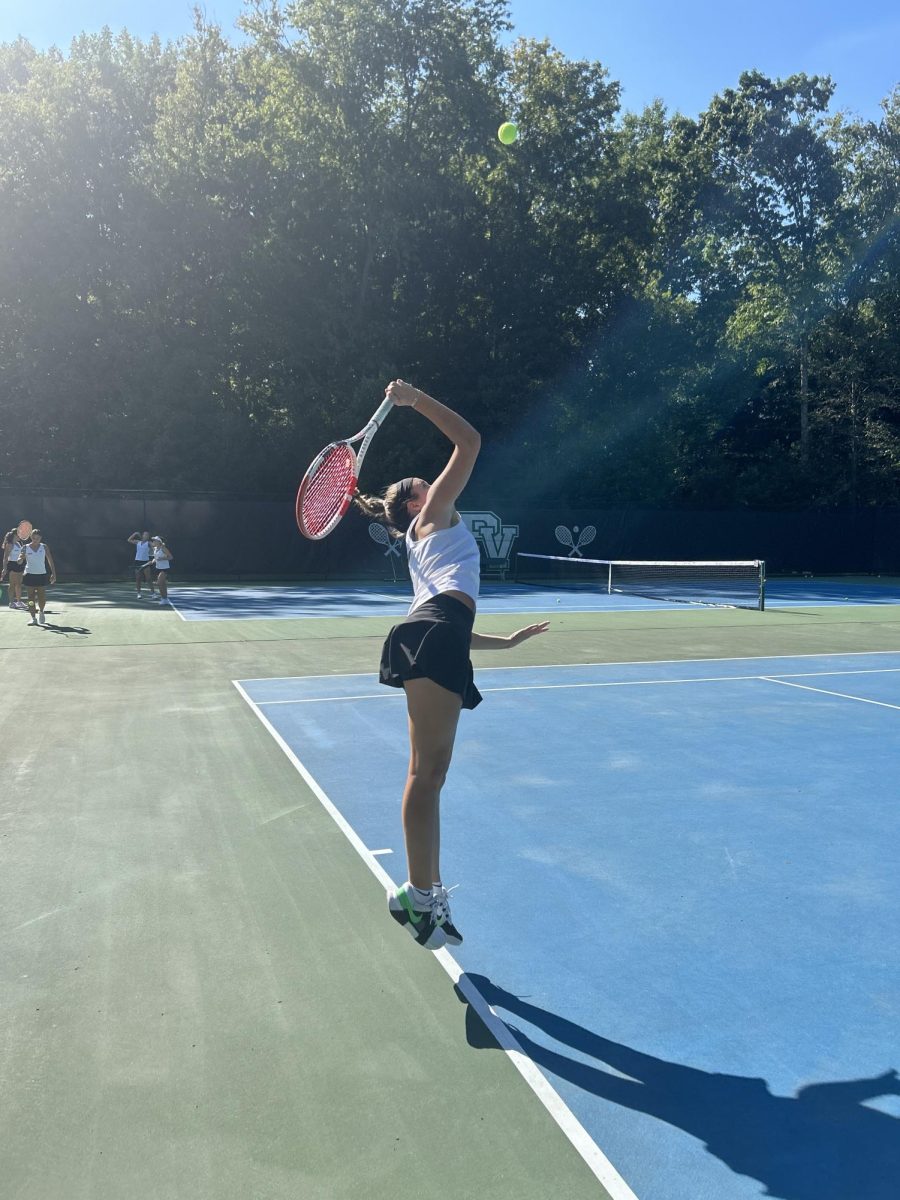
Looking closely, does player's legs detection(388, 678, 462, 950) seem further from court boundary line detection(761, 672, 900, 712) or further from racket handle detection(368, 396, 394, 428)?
court boundary line detection(761, 672, 900, 712)

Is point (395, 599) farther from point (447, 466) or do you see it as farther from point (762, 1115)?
point (762, 1115)

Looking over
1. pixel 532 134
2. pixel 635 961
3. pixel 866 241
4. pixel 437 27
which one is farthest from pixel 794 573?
pixel 635 961

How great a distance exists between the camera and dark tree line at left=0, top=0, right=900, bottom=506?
32969 mm

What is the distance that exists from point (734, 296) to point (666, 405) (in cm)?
880

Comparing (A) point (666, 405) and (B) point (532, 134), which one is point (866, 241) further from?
(B) point (532, 134)

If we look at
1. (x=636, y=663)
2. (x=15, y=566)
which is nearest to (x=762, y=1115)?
(x=636, y=663)

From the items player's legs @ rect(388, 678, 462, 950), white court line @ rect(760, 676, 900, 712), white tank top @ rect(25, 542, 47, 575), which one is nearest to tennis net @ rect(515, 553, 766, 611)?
white tank top @ rect(25, 542, 47, 575)

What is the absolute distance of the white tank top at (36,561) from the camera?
50.8 feet

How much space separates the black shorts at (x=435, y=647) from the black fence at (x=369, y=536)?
25.4 m

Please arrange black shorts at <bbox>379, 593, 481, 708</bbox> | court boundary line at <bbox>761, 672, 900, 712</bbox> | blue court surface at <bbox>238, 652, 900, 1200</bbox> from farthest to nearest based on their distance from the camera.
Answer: court boundary line at <bbox>761, 672, 900, 712</bbox> → black shorts at <bbox>379, 593, 481, 708</bbox> → blue court surface at <bbox>238, 652, 900, 1200</bbox>

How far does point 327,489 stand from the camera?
5227 millimetres

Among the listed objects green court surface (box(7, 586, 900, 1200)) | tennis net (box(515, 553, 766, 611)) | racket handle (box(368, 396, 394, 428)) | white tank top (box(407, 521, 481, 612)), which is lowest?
green court surface (box(7, 586, 900, 1200))

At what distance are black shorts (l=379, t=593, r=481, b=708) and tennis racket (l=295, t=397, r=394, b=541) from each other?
1.27 metres

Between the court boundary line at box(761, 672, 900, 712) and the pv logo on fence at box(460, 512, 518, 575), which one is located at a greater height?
the pv logo on fence at box(460, 512, 518, 575)
